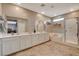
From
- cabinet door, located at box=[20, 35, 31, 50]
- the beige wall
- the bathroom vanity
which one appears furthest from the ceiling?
cabinet door, located at box=[20, 35, 31, 50]

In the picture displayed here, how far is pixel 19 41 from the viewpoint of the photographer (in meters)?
3.05

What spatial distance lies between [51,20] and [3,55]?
5.51 feet

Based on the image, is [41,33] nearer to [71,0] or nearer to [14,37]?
[14,37]

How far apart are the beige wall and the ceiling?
0.39 feet

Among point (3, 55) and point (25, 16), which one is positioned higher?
point (25, 16)

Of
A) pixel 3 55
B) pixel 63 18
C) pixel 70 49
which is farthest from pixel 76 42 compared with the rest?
pixel 3 55

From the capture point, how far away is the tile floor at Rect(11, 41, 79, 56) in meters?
2.74

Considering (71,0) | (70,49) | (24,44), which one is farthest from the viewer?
(24,44)

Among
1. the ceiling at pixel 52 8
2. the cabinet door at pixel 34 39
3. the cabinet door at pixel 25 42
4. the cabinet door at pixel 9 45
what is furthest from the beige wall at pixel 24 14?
the cabinet door at pixel 9 45

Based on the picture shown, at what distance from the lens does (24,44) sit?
10.0ft

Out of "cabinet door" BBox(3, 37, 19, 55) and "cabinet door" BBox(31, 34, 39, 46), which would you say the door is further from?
"cabinet door" BBox(3, 37, 19, 55)

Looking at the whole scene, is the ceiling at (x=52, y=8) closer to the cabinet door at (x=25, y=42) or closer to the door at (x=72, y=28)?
the door at (x=72, y=28)

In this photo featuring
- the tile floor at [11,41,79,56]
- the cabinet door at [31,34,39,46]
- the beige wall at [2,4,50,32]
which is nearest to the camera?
the beige wall at [2,4,50,32]

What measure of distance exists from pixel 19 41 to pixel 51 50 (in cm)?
102
